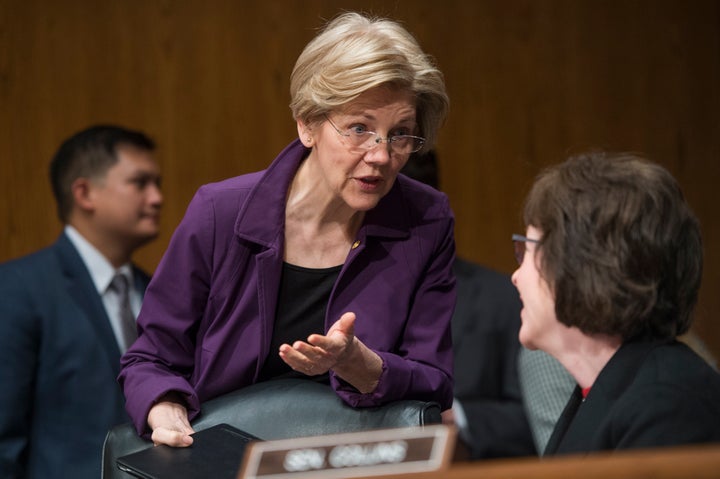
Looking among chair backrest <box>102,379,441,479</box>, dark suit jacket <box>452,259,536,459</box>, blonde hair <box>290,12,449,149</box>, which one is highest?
blonde hair <box>290,12,449,149</box>

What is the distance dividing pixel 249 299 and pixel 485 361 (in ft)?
5.02

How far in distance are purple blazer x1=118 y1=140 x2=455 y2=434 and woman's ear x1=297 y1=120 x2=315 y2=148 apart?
8cm

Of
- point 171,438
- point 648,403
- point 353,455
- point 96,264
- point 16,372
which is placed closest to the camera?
point 353,455

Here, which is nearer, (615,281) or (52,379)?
(615,281)

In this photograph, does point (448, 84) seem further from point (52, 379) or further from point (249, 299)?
point (249, 299)

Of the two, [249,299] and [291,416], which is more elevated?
[249,299]

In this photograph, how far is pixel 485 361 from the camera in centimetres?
360

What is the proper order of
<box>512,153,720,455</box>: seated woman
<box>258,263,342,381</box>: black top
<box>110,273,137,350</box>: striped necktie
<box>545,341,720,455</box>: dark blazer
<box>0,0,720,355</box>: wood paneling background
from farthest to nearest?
1. <box>0,0,720,355</box>: wood paneling background
2. <box>110,273,137,350</box>: striped necktie
3. <box>258,263,342,381</box>: black top
4. <box>512,153,720,455</box>: seated woman
5. <box>545,341,720,455</box>: dark blazer

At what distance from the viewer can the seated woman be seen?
1.83 metres

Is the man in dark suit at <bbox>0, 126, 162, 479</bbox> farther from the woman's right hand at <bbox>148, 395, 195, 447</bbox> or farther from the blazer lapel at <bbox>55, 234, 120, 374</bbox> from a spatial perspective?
the woman's right hand at <bbox>148, 395, 195, 447</bbox>

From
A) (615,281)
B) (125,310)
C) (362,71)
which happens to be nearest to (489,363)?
(125,310)

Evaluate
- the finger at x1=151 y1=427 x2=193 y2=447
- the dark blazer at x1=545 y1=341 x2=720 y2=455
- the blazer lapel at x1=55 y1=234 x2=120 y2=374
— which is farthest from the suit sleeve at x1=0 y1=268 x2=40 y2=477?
the dark blazer at x1=545 y1=341 x2=720 y2=455

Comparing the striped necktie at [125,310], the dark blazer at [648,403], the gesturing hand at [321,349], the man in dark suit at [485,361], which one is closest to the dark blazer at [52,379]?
the striped necktie at [125,310]

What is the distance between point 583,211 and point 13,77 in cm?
340
